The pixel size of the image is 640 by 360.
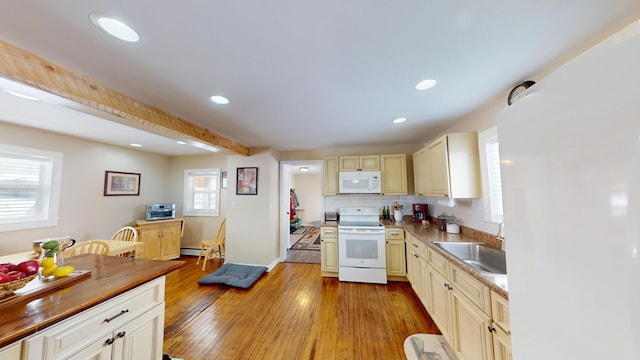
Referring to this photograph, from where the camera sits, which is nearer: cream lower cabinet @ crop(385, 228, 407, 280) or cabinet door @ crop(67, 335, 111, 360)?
cabinet door @ crop(67, 335, 111, 360)

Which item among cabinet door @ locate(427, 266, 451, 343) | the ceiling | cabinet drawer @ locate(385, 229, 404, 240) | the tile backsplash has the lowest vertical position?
cabinet door @ locate(427, 266, 451, 343)

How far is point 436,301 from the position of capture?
2053mm

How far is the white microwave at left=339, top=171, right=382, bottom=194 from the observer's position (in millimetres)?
3672

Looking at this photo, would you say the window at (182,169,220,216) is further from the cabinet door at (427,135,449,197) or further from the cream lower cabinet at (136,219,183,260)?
the cabinet door at (427,135,449,197)

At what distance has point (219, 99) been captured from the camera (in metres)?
1.93

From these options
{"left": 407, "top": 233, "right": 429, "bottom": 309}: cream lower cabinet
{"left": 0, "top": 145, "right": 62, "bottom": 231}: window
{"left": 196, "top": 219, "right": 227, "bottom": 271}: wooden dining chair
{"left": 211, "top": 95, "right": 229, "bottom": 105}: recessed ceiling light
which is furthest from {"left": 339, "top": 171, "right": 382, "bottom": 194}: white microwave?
{"left": 0, "top": 145, "right": 62, "bottom": 231}: window

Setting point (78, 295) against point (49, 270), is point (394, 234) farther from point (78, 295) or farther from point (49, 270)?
point (49, 270)

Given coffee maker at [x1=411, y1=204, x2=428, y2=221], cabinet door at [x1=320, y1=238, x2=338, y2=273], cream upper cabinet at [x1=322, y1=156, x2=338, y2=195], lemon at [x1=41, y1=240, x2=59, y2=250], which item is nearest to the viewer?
lemon at [x1=41, y1=240, x2=59, y2=250]

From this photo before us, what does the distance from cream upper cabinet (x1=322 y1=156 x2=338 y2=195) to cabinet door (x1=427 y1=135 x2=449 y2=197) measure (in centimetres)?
157

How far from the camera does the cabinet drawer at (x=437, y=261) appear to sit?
73.0 inches

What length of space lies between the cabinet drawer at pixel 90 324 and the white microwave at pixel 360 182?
9.41 ft

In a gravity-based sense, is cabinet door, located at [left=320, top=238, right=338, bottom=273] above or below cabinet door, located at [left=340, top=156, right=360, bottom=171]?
below

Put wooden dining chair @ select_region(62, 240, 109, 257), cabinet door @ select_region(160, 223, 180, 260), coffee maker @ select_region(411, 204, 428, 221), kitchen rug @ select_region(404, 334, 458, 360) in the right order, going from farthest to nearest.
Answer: cabinet door @ select_region(160, 223, 180, 260) → coffee maker @ select_region(411, 204, 428, 221) → wooden dining chair @ select_region(62, 240, 109, 257) → kitchen rug @ select_region(404, 334, 458, 360)

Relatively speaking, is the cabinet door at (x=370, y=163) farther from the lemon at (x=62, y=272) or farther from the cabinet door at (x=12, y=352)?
the cabinet door at (x=12, y=352)
